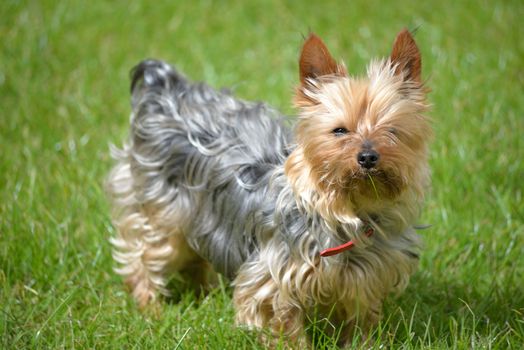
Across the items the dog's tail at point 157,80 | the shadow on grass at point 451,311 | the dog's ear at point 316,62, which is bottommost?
the shadow on grass at point 451,311

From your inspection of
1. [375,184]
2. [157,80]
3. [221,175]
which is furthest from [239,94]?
[375,184]

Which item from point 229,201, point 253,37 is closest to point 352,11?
point 253,37

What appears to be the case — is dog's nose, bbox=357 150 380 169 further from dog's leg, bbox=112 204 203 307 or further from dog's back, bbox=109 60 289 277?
dog's leg, bbox=112 204 203 307

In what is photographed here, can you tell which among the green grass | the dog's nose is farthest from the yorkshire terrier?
the green grass

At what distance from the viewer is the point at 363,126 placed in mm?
3217

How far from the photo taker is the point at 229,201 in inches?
154

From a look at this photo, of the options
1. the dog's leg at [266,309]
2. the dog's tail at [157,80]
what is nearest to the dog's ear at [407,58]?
the dog's leg at [266,309]

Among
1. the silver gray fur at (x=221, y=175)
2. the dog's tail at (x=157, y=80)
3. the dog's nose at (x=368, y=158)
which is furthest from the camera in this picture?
the dog's tail at (x=157, y=80)

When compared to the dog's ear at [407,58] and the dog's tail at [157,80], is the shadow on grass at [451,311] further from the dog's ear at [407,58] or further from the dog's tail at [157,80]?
the dog's tail at [157,80]

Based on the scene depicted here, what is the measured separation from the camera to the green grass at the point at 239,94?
3891 mm

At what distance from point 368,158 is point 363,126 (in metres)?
0.18

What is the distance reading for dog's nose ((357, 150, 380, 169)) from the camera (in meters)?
3.10

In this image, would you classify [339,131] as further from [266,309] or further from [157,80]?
[157,80]

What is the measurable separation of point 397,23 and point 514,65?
148 centimetres
